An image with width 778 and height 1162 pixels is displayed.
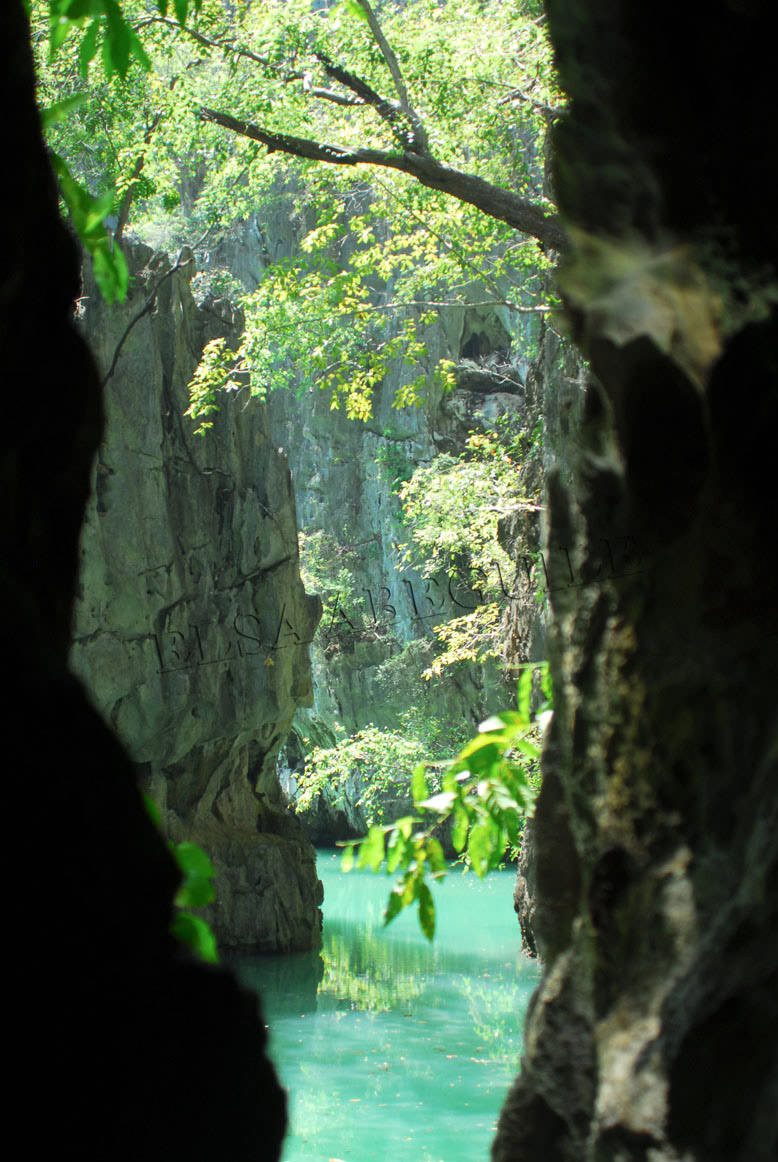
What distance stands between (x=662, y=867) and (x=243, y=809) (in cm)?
1415

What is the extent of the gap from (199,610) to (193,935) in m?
12.6

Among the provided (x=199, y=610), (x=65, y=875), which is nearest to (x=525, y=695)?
(x=65, y=875)

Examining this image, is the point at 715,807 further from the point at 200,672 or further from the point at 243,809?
the point at 243,809

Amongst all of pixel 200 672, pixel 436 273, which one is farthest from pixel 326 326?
pixel 200 672

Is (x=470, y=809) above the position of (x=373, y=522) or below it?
below

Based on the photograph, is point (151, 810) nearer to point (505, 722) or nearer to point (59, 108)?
point (505, 722)

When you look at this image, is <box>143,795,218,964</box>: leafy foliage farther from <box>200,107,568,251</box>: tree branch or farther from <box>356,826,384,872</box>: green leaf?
<box>200,107,568,251</box>: tree branch

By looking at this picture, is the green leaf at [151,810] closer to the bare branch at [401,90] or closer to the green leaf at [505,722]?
the green leaf at [505,722]

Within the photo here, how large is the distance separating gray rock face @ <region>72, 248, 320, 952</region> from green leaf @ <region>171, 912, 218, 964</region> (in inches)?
423

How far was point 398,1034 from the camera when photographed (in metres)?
10.8

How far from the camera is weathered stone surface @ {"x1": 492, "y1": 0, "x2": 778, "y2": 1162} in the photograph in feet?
3.42

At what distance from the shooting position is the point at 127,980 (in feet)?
3.05

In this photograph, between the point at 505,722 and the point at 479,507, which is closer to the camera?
the point at 505,722

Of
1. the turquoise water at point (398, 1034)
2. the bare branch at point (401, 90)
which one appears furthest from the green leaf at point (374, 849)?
the bare branch at point (401, 90)
